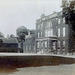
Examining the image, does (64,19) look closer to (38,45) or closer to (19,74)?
(38,45)

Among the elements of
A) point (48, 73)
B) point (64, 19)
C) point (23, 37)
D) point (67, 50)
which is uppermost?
point (64, 19)

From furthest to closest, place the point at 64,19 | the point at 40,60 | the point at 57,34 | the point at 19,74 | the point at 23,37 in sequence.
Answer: the point at 64,19, the point at 57,34, the point at 23,37, the point at 40,60, the point at 19,74

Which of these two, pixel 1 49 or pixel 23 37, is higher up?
pixel 23 37

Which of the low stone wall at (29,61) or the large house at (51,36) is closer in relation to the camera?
the low stone wall at (29,61)

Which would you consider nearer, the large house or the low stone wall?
the low stone wall

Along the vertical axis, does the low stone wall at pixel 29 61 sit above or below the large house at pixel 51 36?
below

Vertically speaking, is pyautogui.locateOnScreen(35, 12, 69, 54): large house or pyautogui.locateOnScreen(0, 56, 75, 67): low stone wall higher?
pyautogui.locateOnScreen(35, 12, 69, 54): large house

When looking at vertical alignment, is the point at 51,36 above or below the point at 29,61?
above

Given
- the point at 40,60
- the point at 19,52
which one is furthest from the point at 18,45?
the point at 40,60

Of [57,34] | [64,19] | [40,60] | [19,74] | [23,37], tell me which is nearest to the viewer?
[19,74]

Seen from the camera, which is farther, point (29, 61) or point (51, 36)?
point (51, 36)

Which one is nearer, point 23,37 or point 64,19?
point 23,37
